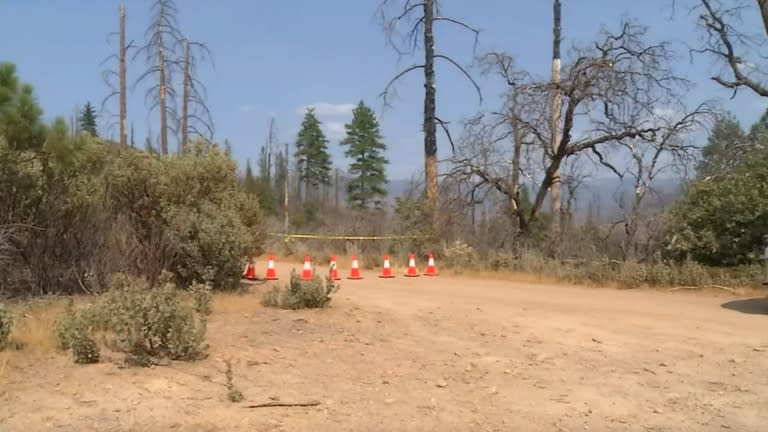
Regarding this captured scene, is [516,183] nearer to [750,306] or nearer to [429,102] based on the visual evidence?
[429,102]

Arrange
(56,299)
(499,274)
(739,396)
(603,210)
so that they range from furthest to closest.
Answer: (603,210) < (499,274) < (56,299) < (739,396)

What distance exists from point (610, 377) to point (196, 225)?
774cm

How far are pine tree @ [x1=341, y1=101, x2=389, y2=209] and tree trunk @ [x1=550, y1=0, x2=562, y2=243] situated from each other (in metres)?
38.1

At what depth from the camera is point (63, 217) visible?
1174 centimetres

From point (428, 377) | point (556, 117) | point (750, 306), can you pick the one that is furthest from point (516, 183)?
point (428, 377)

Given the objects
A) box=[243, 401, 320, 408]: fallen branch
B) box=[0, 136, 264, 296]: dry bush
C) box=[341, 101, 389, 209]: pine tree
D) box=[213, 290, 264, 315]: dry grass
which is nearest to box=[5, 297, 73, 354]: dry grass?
box=[0, 136, 264, 296]: dry bush

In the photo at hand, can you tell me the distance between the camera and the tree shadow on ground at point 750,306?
11.3 m

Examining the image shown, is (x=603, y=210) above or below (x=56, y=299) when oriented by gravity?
above

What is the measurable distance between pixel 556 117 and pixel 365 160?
1651 inches

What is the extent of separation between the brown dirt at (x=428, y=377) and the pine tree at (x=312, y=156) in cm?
5589

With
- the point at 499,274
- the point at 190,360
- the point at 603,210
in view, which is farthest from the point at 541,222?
the point at 190,360

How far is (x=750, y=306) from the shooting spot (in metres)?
11.8

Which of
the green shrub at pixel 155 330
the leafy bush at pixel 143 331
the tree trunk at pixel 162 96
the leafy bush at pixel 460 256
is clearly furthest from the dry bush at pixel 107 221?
the tree trunk at pixel 162 96

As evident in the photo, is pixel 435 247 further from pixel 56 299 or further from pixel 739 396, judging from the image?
pixel 739 396
